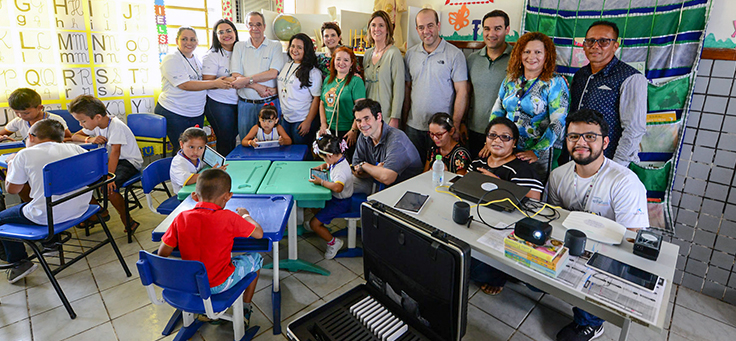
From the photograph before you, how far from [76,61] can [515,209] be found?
13.7ft

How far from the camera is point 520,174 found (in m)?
2.07

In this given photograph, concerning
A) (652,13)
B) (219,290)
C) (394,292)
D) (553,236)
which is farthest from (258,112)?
(652,13)

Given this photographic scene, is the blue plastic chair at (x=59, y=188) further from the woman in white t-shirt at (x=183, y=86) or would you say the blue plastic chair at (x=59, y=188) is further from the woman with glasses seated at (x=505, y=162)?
the woman with glasses seated at (x=505, y=162)

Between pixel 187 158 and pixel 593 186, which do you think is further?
pixel 187 158

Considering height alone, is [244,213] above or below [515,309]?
above

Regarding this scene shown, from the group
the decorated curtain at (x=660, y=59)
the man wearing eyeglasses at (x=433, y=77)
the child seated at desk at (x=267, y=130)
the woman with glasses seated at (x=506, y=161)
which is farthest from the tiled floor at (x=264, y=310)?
the man wearing eyeglasses at (x=433, y=77)

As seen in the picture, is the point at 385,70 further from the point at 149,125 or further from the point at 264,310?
the point at 149,125

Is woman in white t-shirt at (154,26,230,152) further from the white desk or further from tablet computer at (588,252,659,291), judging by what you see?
tablet computer at (588,252,659,291)

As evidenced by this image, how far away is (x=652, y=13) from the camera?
235 centimetres

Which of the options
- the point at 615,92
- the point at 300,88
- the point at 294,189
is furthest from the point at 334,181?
the point at 615,92

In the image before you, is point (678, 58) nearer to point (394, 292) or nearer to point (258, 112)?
point (394, 292)

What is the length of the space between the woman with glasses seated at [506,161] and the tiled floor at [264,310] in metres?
0.73

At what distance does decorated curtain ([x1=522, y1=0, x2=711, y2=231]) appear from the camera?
2242 mm

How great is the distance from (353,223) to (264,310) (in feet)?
2.75
